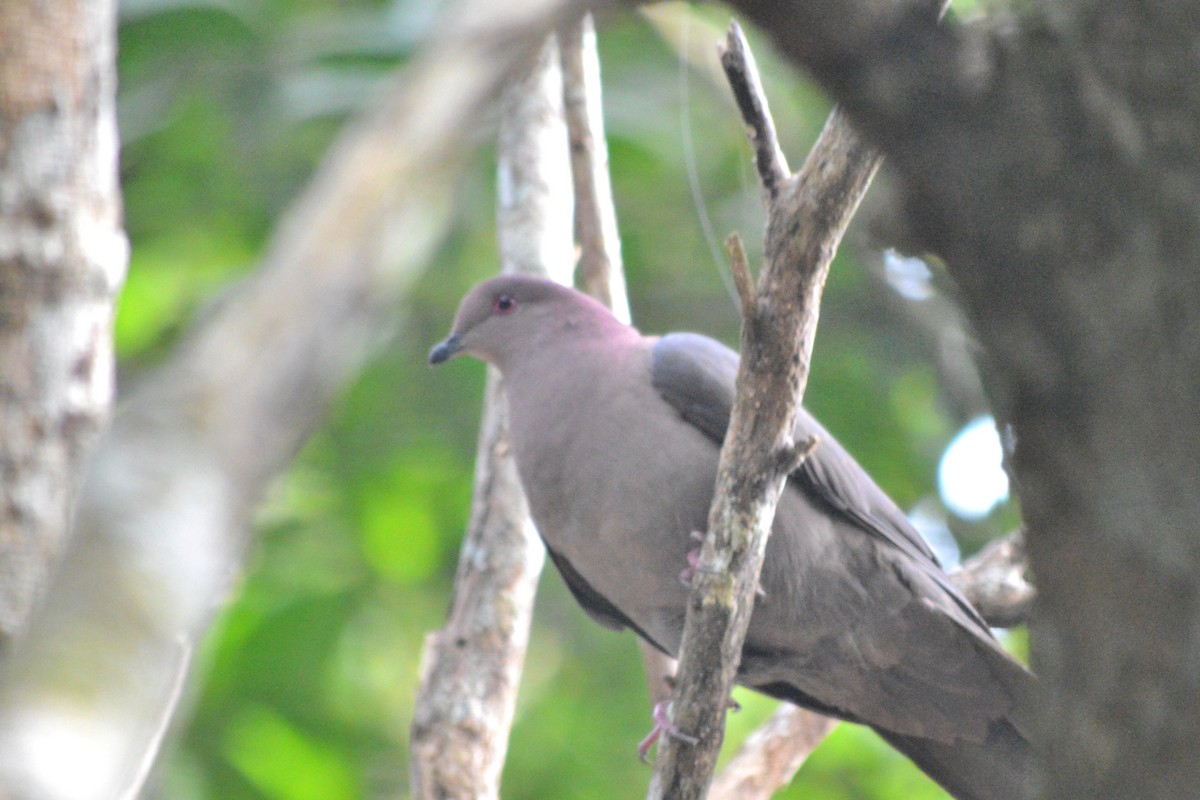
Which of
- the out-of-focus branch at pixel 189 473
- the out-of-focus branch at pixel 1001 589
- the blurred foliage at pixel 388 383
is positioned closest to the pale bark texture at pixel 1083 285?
the out-of-focus branch at pixel 189 473

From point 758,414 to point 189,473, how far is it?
1.83m

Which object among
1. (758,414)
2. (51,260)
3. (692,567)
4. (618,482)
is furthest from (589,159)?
(758,414)

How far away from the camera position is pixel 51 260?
11.0 feet

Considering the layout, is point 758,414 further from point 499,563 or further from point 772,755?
point 772,755

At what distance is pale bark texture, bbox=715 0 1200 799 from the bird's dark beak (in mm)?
3242

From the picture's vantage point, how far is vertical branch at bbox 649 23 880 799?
8.00 feet

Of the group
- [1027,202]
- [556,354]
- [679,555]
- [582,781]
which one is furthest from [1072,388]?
[582,781]

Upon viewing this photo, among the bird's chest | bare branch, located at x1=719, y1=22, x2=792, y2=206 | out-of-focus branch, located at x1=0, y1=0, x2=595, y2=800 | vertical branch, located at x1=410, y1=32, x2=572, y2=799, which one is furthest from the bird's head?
out-of-focus branch, located at x1=0, y1=0, x2=595, y2=800

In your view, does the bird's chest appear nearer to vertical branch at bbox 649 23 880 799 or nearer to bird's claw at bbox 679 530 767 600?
bird's claw at bbox 679 530 767 600

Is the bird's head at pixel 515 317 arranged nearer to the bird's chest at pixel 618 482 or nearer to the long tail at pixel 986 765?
the bird's chest at pixel 618 482

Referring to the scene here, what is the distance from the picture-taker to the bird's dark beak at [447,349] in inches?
174

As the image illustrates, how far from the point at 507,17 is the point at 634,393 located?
271 centimetres

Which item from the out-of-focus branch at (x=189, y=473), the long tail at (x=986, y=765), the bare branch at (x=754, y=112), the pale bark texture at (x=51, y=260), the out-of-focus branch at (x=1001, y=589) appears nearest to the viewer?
the out-of-focus branch at (x=189, y=473)

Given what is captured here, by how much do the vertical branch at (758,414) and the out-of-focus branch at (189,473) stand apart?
1.49 meters
